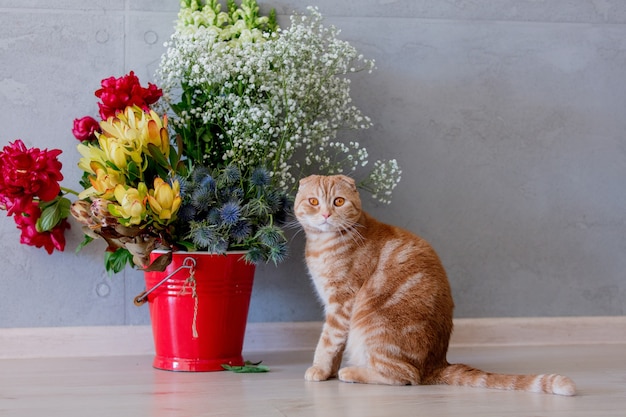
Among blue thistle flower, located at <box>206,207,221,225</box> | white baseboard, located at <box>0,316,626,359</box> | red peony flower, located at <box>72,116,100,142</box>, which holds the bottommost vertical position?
white baseboard, located at <box>0,316,626,359</box>

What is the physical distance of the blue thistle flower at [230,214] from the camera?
2.02 metres

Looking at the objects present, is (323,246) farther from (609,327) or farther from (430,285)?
(609,327)

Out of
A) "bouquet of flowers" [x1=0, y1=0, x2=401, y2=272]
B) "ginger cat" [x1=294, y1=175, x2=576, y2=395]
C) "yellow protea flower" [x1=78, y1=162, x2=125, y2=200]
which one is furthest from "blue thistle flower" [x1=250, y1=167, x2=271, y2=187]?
"yellow protea flower" [x1=78, y1=162, x2=125, y2=200]

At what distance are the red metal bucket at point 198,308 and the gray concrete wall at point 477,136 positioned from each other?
14.1 inches

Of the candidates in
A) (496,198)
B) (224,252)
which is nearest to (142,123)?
(224,252)

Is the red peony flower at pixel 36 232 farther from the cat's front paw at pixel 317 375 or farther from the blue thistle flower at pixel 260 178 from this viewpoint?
the cat's front paw at pixel 317 375

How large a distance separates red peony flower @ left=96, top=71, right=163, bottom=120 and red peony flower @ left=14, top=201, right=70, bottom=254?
35 cm

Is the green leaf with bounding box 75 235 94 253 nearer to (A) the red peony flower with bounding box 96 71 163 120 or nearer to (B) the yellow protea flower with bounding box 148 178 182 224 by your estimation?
(A) the red peony flower with bounding box 96 71 163 120

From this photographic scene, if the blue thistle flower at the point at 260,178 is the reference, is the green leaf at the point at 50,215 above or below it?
below

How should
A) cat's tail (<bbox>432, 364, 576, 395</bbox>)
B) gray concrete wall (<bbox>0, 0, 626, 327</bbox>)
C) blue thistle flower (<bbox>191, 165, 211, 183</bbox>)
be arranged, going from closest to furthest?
cat's tail (<bbox>432, 364, 576, 395</bbox>)
blue thistle flower (<bbox>191, 165, 211, 183</bbox>)
gray concrete wall (<bbox>0, 0, 626, 327</bbox>)

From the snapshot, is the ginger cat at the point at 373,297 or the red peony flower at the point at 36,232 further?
the red peony flower at the point at 36,232

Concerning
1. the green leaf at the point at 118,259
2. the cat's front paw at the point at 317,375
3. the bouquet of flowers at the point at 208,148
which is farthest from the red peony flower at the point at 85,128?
the cat's front paw at the point at 317,375

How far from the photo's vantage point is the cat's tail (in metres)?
1.76

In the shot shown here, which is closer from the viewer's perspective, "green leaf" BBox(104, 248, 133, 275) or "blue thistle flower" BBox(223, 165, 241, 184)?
"blue thistle flower" BBox(223, 165, 241, 184)
